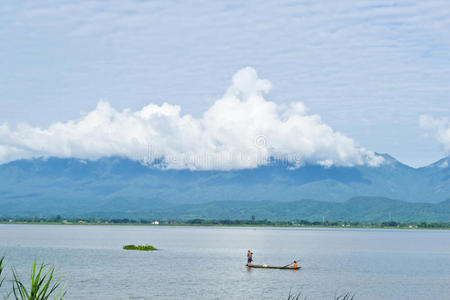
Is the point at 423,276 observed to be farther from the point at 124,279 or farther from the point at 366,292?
the point at 124,279

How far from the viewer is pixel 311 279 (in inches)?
3041

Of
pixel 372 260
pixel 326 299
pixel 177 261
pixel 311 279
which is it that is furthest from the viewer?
pixel 372 260

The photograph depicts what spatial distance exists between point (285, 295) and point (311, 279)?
15.8 m

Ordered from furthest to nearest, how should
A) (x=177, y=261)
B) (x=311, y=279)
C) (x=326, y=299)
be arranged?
(x=177, y=261)
(x=311, y=279)
(x=326, y=299)

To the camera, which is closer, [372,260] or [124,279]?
[124,279]

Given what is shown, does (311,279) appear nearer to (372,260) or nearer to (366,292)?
(366,292)

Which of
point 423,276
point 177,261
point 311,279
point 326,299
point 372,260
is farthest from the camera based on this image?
point 372,260

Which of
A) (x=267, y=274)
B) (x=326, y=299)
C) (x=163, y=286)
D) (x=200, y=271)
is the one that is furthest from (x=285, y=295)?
(x=200, y=271)

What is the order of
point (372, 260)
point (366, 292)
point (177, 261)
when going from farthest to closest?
point (372, 260), point (177, 261), point (366, 292)

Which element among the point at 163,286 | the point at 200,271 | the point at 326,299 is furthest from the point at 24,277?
the point at 326,299

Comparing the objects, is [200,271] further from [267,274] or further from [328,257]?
[328,257]

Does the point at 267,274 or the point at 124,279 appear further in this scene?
the point at 267,274

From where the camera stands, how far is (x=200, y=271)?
280 ft

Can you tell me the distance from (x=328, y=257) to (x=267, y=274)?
40.1m
